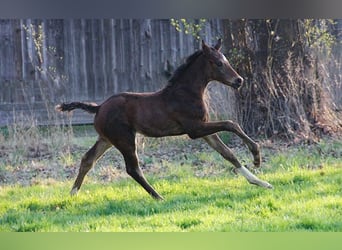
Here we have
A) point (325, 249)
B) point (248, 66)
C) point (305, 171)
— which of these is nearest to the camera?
point (325, 249)

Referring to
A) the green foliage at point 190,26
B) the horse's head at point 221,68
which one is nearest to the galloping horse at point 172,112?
the horse's head at point 221,68

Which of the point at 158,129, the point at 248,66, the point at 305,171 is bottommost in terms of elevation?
the point at 305,171

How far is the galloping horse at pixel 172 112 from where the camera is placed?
3.99m

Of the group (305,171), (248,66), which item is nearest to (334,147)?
(305,171)

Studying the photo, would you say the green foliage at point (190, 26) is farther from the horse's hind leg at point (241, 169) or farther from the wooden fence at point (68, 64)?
the horse's hind leg at point (241, 169)

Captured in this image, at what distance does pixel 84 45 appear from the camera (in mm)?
4637

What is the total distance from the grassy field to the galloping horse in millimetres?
196

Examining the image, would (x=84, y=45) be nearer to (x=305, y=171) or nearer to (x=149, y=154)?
(x=149, y=154)

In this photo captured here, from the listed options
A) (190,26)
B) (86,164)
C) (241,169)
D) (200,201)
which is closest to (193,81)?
(241,169)

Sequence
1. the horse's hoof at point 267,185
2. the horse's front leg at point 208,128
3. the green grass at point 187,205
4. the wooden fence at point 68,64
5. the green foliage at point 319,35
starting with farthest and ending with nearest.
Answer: the green foliage at point 319,35
the wooden fence at point 68,64
the horse's hoof at point 267,185
the horse's front leg at point 208,128
the green grass at point 187,205

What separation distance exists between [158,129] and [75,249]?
0.87 m

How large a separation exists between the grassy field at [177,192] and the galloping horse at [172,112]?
20 centimetres

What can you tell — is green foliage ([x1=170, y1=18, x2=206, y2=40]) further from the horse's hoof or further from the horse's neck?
the horse's hoof

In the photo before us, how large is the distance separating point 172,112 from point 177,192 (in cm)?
51
